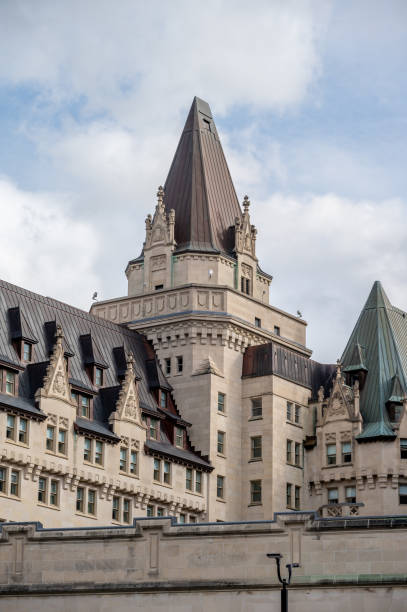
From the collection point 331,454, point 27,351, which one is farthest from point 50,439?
point 331,454

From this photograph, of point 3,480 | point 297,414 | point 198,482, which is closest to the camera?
point 3,480

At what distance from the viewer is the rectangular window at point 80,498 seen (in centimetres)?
7319

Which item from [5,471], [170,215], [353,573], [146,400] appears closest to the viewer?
[353,573]

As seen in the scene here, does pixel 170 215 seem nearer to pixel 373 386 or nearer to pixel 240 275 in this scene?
pixel 240 275

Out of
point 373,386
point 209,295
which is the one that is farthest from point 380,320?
point 209,295

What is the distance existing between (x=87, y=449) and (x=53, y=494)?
3566 mm

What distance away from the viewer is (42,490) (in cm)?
Result: 7125

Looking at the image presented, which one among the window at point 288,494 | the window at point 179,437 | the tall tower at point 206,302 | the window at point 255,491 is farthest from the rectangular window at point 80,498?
the window at point 288,494

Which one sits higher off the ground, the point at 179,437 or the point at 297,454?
the point at 179,437

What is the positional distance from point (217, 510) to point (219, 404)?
6.86 meters

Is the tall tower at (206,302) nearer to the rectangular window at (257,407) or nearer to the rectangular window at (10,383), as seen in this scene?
the rectangular window at (257,407)

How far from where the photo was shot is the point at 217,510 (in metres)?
82.3

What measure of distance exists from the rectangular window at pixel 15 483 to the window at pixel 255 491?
1917 centimetres

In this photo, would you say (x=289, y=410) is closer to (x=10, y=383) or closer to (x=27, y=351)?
(x=27, y=351)
